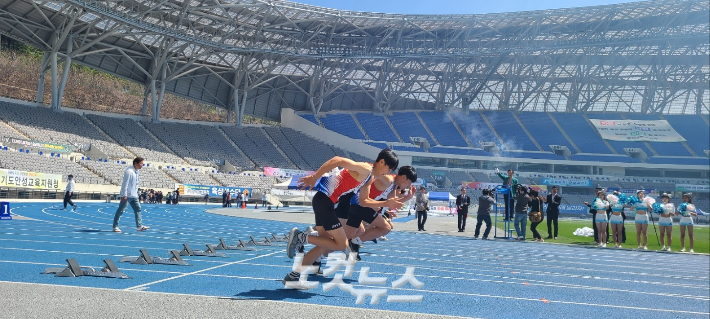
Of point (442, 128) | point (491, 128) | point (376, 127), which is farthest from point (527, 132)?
point (376, 127)

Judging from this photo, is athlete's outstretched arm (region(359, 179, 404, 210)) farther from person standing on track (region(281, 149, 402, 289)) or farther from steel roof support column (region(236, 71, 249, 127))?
steel roof support column (region(236, 71, 249, 127))

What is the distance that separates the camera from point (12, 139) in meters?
32.7

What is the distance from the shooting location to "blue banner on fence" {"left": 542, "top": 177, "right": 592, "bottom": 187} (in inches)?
2173

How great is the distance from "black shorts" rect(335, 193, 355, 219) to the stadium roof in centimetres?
3230

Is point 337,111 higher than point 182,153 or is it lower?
higher

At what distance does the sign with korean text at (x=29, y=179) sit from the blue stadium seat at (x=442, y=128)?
38.4m

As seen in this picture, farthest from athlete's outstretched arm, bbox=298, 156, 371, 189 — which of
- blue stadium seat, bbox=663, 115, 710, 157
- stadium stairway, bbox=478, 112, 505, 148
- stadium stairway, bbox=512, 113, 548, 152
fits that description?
stadium stairway, bbox=478, 112, 505, 148

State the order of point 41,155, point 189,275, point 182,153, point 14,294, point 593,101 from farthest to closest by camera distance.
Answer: point 593,101 → point 182,153 → point 41,155 → point 189,275 → point 14,294

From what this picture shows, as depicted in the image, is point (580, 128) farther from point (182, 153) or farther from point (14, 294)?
point (14, 294)

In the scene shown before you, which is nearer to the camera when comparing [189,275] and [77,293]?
[77,293]

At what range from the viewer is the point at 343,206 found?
658 centimetres

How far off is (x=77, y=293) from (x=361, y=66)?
52939 millimetres

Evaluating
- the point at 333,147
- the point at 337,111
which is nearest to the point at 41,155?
the point at 333,147

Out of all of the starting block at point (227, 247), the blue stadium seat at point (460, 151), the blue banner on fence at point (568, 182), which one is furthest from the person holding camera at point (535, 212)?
the blue stadium seat at point (460, 151)
